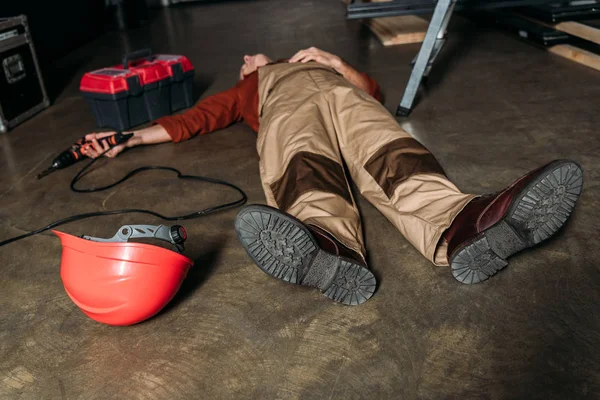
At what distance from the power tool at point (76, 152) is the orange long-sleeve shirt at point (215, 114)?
193 mm

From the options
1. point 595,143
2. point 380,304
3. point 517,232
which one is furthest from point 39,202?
point 595,143

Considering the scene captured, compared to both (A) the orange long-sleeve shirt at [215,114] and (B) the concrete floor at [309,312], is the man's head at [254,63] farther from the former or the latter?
(B) the concrete floor at [309,312]

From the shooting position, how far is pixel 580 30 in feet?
10.9

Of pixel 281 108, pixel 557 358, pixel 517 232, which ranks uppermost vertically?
pixel 281 108

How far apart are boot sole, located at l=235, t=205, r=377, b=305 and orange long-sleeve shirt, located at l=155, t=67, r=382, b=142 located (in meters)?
1.20

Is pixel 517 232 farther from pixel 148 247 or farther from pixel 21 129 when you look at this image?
pixel 21 129

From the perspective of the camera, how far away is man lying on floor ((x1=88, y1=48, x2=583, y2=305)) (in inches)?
51.6

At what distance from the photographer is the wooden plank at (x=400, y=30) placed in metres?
Answer: 4.22

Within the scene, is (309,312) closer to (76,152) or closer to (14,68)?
(76,152)

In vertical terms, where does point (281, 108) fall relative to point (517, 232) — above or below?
above

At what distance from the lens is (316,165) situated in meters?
1.68

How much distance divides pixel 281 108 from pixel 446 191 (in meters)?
0.69

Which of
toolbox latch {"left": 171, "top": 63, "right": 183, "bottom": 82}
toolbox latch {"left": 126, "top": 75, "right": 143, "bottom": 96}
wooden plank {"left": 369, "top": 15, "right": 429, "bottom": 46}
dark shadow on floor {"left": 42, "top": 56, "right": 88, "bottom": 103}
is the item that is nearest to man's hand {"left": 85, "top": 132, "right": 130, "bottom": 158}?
toolbox latch {"left": 126, "top": 75, "right": 143, "bottom": 96}

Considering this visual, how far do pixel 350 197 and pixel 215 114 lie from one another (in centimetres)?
113
